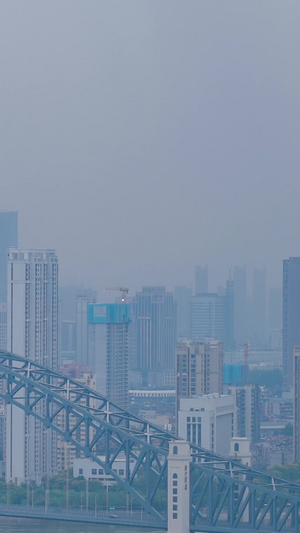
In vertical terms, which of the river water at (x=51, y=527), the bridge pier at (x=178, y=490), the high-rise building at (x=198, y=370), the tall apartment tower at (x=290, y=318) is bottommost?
the river water at (x=51, y=527)

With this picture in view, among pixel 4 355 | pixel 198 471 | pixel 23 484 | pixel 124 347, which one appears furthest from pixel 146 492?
pixel 124 347

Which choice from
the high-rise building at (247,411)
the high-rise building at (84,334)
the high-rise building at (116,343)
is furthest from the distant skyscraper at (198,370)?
the high-rise building at (84,334)

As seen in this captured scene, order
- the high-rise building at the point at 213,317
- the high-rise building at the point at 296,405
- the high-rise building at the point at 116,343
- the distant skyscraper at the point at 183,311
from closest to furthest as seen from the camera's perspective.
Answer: the high-rise building at the point at 296,405 → the high-rise building at the point at 116,343 → the high-rise building at the point at 213,317 → the distant skyscraper at the point at 183,311

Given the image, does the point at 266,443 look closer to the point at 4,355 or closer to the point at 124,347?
the point at 124,347

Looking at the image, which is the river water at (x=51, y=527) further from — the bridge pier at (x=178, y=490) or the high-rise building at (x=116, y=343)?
the high-rise building at (x=116, y=343)

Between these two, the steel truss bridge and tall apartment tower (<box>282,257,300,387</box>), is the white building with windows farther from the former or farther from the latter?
tall apartment tower (<box>282,257,300,387</box>)

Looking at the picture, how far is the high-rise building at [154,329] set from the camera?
2347 centimetres

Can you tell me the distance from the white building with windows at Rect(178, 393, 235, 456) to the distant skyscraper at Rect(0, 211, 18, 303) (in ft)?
10.6

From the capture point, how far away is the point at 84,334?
21734 mm

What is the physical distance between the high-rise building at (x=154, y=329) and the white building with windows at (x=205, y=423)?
591 centimetres

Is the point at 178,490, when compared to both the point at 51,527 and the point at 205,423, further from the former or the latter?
the point at 205,423

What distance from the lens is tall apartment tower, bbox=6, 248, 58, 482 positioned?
646 inches

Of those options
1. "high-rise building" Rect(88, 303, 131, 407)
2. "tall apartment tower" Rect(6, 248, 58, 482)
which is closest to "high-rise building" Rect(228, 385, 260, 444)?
"high-rise building" Rect(88, 303, 131, 407)

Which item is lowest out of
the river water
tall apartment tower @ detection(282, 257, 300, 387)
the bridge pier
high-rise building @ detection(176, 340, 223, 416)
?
the river water
